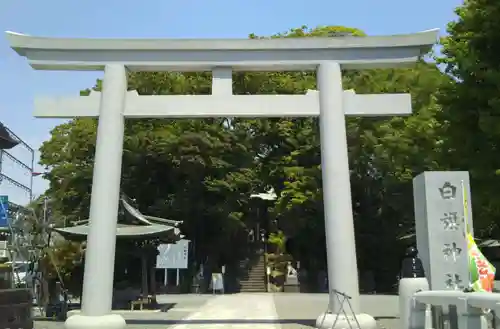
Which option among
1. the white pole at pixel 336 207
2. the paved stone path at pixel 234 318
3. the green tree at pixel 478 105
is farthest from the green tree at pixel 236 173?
the white pole at pixel 336 207

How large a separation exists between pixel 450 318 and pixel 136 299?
14679mm

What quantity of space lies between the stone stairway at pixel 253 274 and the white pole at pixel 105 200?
2117 cm

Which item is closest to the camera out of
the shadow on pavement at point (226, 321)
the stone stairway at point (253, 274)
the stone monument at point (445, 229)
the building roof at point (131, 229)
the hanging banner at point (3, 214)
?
the stone monument at point (445, 229)

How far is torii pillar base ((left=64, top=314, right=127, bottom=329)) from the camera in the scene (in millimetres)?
10695

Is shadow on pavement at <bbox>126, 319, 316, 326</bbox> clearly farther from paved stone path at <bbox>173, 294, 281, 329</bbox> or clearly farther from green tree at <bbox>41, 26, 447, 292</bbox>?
green tree at <bbox>41, 26, 447, 292</bbox>

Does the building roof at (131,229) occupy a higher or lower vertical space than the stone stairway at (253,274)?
higher

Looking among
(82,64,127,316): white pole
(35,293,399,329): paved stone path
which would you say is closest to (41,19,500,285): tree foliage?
(35,293,399,329): paved stone path

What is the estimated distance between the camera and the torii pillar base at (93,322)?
10.7 meters

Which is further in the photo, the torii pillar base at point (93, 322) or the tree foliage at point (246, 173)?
the tree foliage at point (246, 173)

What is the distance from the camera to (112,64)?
1230 cm

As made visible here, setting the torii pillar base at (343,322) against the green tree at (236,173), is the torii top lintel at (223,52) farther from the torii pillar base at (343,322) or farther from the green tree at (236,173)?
the green tree at (236,173)

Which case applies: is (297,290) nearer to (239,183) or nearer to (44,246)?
(239,183)

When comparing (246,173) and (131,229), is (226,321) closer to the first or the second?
(131,229)

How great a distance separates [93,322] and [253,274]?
2253 cm
